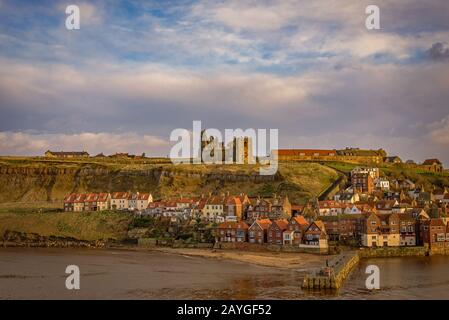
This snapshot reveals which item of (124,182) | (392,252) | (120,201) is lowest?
(392,252)

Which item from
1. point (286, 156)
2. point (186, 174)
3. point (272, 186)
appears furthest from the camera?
point (286, 156)

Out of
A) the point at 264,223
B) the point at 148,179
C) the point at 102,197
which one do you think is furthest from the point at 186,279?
the point at 148,179

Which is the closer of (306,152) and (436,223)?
(436,223)

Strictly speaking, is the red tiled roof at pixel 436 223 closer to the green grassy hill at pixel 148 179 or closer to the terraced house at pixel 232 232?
the terraced house at pixel 232 232

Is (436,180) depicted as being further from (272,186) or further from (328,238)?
(328,238)

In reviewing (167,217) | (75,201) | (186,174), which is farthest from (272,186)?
(75,201)

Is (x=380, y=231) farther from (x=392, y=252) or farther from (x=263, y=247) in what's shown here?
A: (x=263, y=247)

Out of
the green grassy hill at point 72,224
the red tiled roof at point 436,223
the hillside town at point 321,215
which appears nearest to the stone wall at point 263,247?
the hillside town at point 321,215
